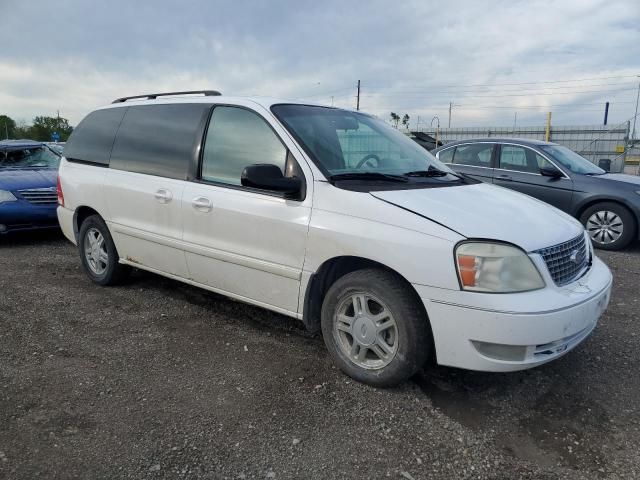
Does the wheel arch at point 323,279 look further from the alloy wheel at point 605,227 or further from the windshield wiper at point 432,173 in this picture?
the alloy wheel at point 605,227

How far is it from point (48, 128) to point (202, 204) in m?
64.8

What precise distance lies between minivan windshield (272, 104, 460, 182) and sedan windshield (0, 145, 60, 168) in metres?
6.25

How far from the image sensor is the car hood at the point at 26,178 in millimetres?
7164

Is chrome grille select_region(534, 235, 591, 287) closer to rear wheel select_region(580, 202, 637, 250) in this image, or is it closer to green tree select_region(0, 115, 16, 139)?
rear wheel select_region(580, 202, 637, 250)

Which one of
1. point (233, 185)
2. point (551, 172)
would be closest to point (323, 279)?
point (233, 185)

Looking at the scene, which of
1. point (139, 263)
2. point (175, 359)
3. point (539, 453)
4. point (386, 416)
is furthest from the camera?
point (139, 263)

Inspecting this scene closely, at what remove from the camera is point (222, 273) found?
379 centimetres

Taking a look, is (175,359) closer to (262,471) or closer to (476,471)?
(262,471)

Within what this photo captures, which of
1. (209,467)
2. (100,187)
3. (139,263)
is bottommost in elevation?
(209,467)

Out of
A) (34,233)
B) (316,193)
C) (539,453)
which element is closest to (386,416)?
(539,453)

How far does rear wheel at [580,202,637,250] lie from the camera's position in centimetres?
723

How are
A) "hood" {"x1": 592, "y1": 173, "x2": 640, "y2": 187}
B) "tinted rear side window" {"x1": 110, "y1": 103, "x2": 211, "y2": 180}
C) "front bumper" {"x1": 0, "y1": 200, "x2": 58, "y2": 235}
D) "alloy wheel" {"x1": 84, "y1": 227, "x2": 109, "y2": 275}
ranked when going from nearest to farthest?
1. "tinted rear side window" {"x1": 110, "y1": 103, "x2": 211, "y2": 180}
2. "alloy wheel" {"x1": 84, "y1": 227, "x2": 109, "y2": 275}
3. "front bumper" {"x1": 0, "y1": 200, "x2": 58, "y2": 235}
4. "hood" {"x1": 592, "y1": 173, "x2": 640, "y2": 187}

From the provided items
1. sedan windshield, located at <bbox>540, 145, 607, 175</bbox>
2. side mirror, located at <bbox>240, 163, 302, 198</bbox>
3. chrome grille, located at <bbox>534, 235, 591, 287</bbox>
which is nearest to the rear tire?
side mirror, located at <bbox>240, 163, 302, 198</bbox>

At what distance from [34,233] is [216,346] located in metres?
6.01
